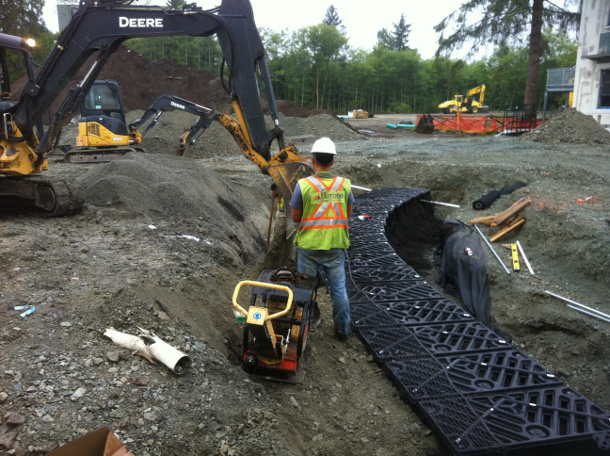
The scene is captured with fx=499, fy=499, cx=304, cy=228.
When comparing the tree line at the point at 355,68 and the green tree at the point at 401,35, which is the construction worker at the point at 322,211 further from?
the green tree at the point at 401,35

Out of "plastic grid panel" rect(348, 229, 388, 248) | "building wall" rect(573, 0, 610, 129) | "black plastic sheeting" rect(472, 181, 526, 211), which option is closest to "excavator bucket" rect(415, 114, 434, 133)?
"building wall" rect(573, 0, 610, 129)

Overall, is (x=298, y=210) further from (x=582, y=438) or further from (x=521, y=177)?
(x=521, y=177)

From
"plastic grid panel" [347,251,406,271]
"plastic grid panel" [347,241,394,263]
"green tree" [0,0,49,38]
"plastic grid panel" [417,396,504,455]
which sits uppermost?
"green tree" [0,0,49,38]

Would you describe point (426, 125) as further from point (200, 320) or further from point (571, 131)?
Answer: point (200, 320)

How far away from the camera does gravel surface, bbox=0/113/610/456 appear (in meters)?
3.14

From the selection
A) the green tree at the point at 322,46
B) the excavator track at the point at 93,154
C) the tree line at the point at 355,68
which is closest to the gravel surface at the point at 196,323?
the excavator track at the point at 93,154

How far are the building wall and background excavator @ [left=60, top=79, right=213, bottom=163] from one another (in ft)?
59.6

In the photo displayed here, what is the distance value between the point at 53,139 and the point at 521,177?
9.86 m

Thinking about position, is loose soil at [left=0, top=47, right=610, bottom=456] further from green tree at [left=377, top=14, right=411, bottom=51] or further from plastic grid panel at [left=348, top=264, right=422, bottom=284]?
green tree at [left=377, top=14, right=411, bottom=51]

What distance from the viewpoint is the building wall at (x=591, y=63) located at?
22.4 metres

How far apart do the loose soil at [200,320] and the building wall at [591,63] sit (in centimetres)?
1355

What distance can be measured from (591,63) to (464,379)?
24027mm

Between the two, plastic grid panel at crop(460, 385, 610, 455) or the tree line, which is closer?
plastic grid panel at crop(460, 385, 610, 455)

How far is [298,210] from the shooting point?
4551 millimetres
